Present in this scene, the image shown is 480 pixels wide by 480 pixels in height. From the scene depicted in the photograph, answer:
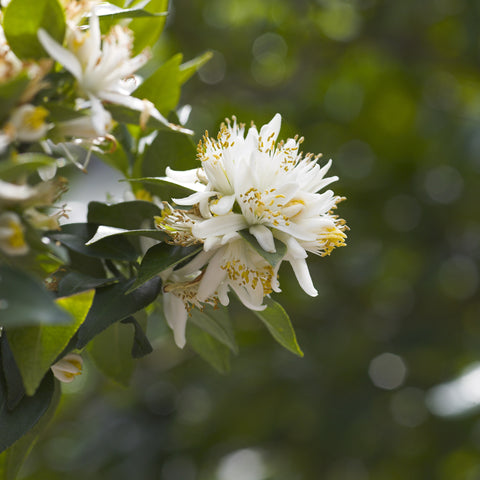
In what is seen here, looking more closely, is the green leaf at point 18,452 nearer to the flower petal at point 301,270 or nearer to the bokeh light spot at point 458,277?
the flower petal at point 301,270

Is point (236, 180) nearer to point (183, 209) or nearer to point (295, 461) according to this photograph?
point (183, 209)

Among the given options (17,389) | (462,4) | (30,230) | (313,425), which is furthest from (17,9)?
(462,4)

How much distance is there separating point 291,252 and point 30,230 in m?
0.19

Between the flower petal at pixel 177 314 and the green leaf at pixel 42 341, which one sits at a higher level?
the green leaf at pixel 42 341

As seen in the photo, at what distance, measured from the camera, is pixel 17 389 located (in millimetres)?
491

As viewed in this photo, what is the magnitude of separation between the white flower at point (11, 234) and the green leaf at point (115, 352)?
0.81 ft

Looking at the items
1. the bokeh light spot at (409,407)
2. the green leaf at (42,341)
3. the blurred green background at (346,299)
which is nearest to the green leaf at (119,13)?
Result: the green leaf at (42,341)

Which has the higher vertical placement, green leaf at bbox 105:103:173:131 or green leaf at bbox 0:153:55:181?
green leaf at bbox 0:153:55:181

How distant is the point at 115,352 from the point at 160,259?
0.19m

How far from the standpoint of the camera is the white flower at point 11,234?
37 centimetres

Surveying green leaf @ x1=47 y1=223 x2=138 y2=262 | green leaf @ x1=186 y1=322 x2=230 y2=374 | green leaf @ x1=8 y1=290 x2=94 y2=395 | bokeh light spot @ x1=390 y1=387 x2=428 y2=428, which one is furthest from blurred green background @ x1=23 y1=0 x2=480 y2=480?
green leaf @ x1=8 y1=290 x2=94 y2=395

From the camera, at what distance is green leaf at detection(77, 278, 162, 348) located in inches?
19.1

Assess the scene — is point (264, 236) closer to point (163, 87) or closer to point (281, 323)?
point (281, 323)

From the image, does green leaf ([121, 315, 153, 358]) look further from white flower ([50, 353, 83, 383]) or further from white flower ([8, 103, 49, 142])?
white flower ([8, 103, 49, 142])
